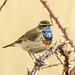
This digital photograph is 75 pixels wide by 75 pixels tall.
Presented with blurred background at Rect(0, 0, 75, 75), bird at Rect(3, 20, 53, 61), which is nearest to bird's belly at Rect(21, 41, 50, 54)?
bird at Rect(3, 20, 53, 61)

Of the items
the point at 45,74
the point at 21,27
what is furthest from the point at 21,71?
the point at 21,27

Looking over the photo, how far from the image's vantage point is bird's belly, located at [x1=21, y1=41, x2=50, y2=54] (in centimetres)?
139

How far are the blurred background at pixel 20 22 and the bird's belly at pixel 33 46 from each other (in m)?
0.88

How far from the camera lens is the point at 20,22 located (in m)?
2.56

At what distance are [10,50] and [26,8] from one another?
0.39 m

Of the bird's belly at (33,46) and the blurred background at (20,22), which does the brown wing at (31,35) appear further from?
the blurred background at (20,22)

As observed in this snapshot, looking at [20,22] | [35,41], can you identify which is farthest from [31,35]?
[20,22]

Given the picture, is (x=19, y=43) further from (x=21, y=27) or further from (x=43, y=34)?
(x=21, y=27)

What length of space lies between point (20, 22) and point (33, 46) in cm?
109

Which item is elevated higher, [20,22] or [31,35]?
[20,22]

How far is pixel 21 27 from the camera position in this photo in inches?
102

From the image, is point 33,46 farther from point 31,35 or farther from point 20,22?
point 20,22

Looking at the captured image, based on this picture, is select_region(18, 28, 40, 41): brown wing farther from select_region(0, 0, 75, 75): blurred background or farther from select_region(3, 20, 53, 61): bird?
select_region(0, 0, 75, 75): blurred background

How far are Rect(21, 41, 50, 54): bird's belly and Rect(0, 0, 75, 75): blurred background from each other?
2.88 feet
